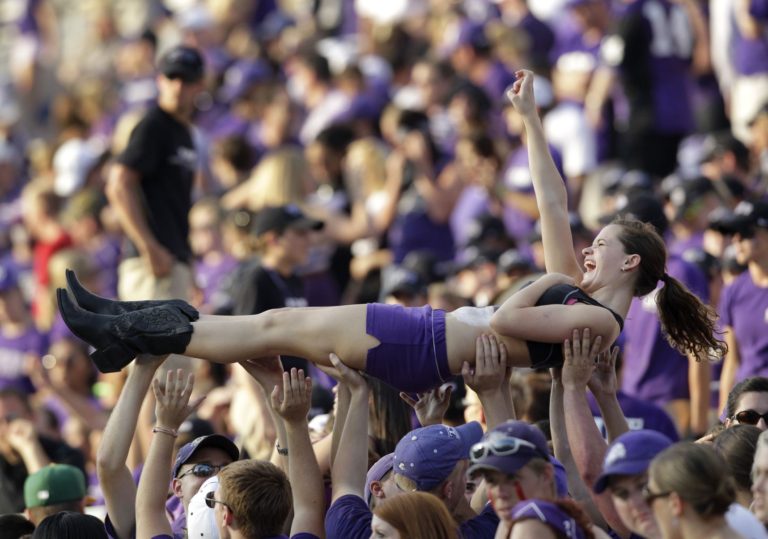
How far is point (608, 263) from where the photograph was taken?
6.69m

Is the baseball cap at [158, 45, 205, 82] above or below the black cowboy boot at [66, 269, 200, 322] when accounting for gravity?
above

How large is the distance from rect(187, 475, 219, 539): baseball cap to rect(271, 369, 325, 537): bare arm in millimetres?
311

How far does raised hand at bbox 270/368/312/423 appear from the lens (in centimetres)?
590

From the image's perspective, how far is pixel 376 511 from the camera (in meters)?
5.25

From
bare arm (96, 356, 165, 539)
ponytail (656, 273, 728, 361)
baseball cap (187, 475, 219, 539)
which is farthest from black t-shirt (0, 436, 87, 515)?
ponytail (656, 273, 728, 361)

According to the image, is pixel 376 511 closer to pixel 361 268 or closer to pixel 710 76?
pixel 361 268

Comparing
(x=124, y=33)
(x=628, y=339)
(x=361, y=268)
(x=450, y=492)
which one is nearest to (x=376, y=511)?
(x=450, y=492)

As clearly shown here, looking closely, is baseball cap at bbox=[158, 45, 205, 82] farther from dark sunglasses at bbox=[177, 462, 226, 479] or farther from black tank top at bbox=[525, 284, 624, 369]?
black tank top at bbox=[525, 284, 624, 369]

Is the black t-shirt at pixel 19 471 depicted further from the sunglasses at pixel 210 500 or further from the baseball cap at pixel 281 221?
the sunglasses at pixel 210 500

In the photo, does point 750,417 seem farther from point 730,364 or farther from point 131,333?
point 131,333

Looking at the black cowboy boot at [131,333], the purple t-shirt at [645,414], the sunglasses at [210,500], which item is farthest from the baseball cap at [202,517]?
the purple t-shirt at [645,414]

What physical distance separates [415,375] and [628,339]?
122 inches

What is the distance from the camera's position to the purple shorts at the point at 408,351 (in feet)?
20.9

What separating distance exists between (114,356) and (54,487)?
3.31ft
